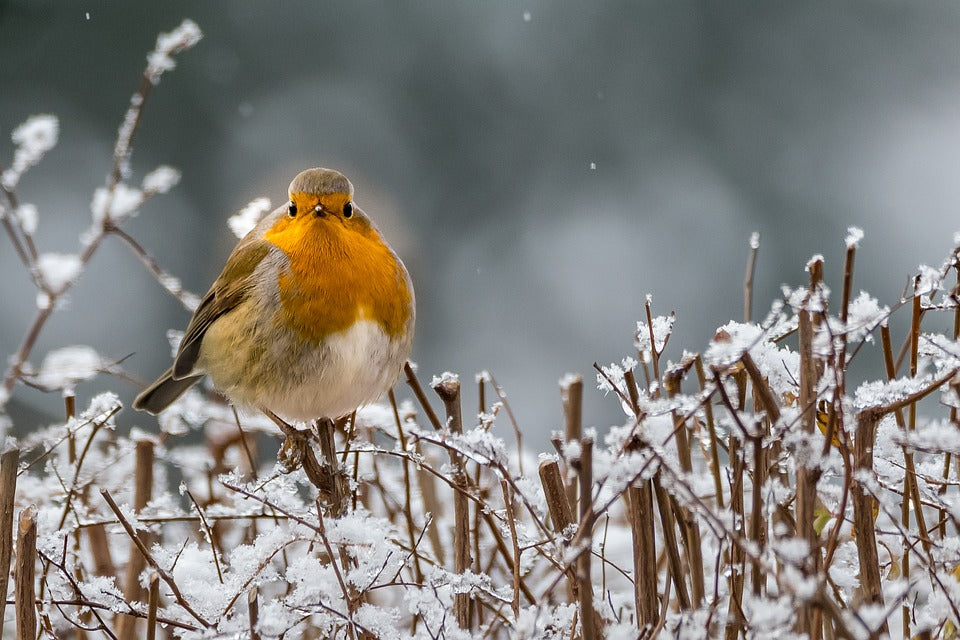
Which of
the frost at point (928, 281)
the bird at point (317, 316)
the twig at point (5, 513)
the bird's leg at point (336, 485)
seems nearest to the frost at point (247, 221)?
the bird at point (317, 316)

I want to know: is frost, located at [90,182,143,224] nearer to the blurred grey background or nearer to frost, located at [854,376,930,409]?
frost, located at [854,376,930,409]

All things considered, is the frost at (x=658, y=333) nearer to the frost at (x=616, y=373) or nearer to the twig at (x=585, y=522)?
the frost at (x=616, y=373)

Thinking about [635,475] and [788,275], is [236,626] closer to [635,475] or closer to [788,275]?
[635,475]

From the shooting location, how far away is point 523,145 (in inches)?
250

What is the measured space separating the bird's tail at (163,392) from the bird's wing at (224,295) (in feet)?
0.28


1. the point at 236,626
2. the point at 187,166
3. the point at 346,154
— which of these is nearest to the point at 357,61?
the point at 346,154

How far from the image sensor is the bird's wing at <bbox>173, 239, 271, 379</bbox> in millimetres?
2232

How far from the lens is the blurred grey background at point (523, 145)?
5895mm

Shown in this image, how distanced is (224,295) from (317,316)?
41cm

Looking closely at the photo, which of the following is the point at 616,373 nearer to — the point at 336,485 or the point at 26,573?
the point at 336,485

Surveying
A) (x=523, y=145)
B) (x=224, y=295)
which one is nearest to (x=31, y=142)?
(x=224, y=295)

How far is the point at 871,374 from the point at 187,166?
4151 millimetres

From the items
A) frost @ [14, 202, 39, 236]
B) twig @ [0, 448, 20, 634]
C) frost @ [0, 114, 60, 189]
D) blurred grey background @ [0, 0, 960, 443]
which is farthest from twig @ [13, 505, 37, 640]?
blurred grey background @ [0, 0, 960, 443]

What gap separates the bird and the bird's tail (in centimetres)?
40
